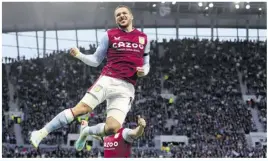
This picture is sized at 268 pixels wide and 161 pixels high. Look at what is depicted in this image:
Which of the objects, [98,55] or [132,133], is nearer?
[98,55]

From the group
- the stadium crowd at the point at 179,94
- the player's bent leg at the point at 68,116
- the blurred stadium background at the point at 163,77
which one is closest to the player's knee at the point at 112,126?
the player's bent leg at the point at 68,116

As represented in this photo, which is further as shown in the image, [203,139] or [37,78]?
[37,78]

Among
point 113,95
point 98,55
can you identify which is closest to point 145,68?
point 113,95

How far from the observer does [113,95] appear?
8.79m

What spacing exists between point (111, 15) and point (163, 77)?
248 inches

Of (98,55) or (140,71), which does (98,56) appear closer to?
(98,55)

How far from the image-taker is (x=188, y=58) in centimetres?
4106

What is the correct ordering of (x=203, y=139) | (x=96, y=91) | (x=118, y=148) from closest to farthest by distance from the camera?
(x=96, y=91) → (x=118, y=148) → (x=203, y=139)

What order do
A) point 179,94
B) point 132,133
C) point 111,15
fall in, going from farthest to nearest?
point 111,15 < point 179,94 < point 132,133

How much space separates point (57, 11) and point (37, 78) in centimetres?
507

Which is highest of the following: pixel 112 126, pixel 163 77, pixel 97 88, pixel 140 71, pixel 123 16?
pixel 163 77

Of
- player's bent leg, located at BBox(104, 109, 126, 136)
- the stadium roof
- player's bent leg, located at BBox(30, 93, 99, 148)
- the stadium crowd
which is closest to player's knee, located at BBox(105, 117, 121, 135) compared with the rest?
player's bent leg, located at BBox(104, 109, 126, 136)

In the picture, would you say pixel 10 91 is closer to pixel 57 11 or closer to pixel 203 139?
pixel 57 11

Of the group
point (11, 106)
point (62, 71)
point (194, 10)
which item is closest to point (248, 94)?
point (194, 10)
